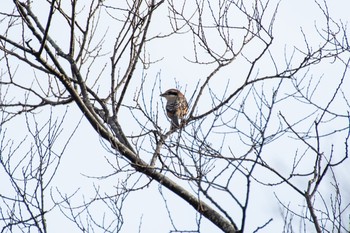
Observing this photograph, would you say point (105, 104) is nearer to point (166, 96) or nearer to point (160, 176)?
point (160, 176)

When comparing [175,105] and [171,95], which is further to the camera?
[171,95]

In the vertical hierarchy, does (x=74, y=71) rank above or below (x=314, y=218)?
above

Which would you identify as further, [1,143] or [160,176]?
[1,143]

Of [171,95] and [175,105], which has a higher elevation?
[171,95]

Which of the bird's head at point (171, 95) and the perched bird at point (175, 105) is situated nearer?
the perched bird at point (175, 105)

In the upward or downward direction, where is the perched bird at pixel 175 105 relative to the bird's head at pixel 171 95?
downward

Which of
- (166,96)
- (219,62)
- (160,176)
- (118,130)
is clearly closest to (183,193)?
(160,176)

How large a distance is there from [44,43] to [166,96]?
5.86m

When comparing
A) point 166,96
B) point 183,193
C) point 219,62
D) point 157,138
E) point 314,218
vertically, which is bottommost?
point 314,218

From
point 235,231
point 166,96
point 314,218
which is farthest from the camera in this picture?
point 166,96

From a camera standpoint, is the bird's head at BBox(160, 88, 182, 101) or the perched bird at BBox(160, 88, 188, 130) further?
the bird's head at BBox(160, 88, 182, 101)

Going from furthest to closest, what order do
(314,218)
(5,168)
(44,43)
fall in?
1. (5,168)
2. (44,43)
3. (314,218)

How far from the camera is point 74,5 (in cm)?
657

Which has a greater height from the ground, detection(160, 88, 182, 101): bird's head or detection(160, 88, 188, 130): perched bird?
detection(160, 88, 182, 101): bird's head
